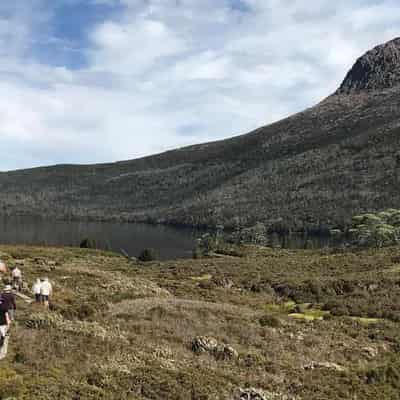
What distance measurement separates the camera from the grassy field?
12.9 metres

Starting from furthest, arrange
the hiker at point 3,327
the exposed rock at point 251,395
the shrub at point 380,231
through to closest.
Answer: the shrub at point 380,231, the hiker at point 3,327, the exposed rock at point 251,395

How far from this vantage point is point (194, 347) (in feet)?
55.5

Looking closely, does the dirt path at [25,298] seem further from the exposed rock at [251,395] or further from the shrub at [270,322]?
the exposed rock at [251,395]

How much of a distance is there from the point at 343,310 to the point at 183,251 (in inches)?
5630

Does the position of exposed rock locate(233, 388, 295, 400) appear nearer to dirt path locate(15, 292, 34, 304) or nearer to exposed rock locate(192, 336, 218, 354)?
exposed rock locate(192, 336, 218, 354)

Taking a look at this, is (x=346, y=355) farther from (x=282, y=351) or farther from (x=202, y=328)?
(x=202, y=328)

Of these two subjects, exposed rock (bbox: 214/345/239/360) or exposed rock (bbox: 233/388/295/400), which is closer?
exposed rock (bbox: 233/388/295/400)

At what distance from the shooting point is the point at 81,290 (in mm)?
27688

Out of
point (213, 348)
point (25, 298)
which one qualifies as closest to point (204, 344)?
point (213, 348)

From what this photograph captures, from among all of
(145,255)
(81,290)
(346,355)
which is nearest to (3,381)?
(346,355)

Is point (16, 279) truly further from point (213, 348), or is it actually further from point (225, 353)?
point (225, 353)

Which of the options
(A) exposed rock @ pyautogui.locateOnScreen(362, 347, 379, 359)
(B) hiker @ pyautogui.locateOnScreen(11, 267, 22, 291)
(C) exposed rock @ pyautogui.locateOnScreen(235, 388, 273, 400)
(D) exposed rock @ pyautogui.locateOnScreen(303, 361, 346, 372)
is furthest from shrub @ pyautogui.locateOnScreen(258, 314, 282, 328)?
(B) hiker @ pyautogui.locateOnScreen(11, 267, 22, 291)

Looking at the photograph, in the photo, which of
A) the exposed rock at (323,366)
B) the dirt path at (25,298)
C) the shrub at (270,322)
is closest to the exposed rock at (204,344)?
the exposed rock at (323,366)

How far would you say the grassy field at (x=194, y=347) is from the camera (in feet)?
42.2
